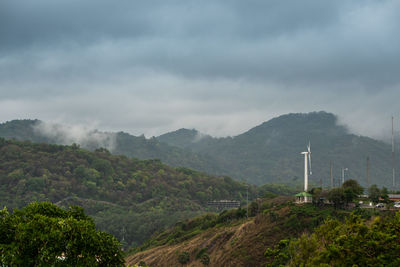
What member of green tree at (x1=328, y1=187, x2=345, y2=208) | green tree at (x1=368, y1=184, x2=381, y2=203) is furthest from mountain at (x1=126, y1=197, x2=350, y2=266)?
green tree at (x1=368, y1=184, x2=381, y2=203)

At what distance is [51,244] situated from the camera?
1526 inches

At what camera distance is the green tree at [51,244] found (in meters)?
38.2

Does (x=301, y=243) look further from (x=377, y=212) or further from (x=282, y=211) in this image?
(x=282, y=211)

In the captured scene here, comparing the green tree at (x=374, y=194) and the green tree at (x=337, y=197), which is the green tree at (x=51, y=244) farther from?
the green tree at (x=374, y=194)

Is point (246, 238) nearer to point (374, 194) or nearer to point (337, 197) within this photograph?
point (337, 197)

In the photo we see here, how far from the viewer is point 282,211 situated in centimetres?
10588

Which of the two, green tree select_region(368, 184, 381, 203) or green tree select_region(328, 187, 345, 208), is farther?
green tree select_region(368, 184, 381, 203)

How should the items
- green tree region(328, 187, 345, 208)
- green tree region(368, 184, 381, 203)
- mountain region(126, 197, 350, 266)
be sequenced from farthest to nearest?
1. green tree region(368, 184, 381, 203)
2. green tree region(328, 187, 345, 208)
3. mountain region(126, 197, 350, 266)

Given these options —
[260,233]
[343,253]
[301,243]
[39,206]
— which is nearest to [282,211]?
[260,233]

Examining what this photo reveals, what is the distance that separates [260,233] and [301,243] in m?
48.0

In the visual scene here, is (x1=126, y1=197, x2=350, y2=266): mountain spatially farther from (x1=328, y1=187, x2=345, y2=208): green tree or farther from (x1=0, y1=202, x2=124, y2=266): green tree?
(x1=0, y1=202, x2=124, y2=266): green tree

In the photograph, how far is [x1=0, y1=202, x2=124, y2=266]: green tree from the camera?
38188 millimetres

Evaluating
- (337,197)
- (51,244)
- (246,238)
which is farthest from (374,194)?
(51,244)

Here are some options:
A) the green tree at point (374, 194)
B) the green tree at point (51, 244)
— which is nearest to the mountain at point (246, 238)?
the green tree at point (374, 194)
